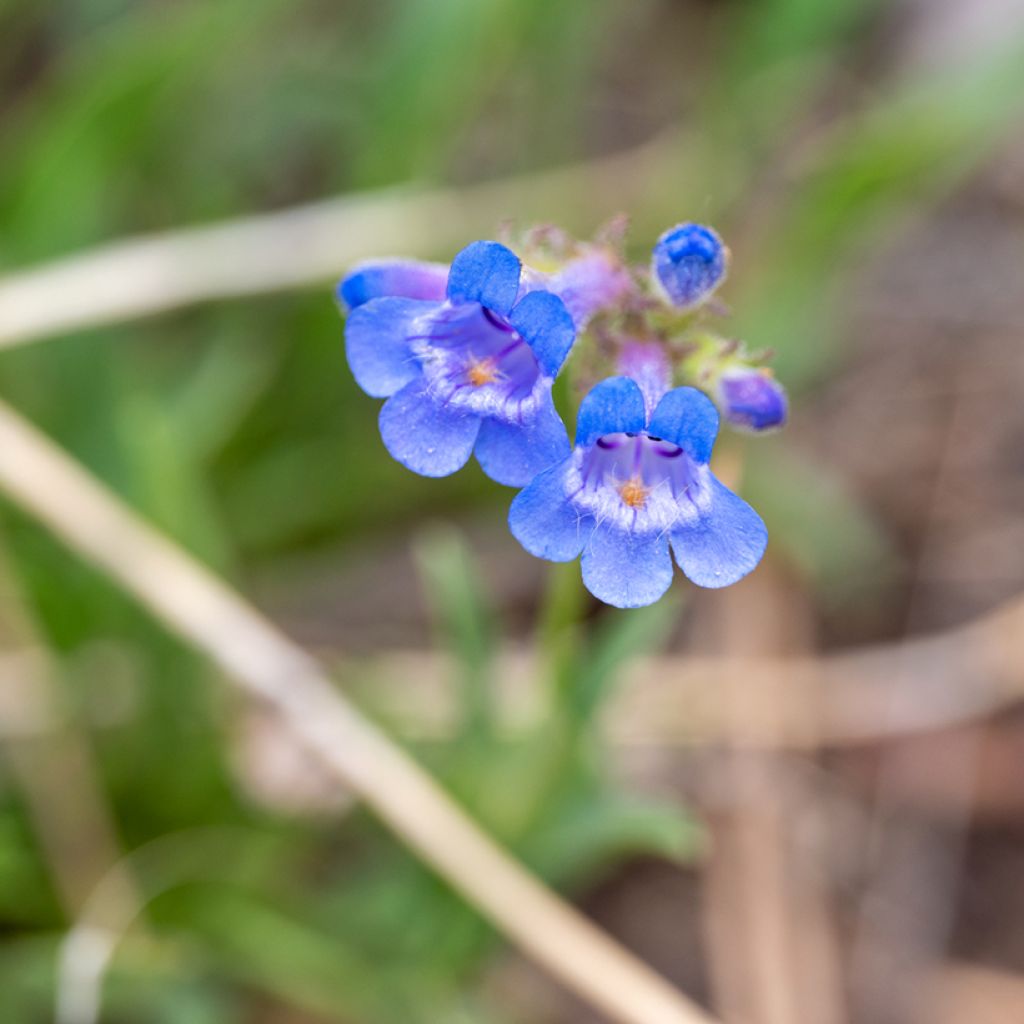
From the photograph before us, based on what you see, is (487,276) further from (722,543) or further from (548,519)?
(722,543)

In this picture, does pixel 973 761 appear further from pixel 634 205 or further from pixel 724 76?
pixel 724 76

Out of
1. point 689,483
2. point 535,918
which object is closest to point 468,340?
point 689,483

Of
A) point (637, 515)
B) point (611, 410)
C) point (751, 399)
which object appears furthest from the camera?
point (751, 399)

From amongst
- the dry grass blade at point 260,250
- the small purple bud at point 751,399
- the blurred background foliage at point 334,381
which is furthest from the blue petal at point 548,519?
the dry grass blade at point 260,250

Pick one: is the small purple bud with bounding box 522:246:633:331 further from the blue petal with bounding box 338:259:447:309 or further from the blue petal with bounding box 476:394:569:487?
the blue petal with bounding box 476:394:569:487

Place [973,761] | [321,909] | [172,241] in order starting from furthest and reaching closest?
[973,761] → [172,241] → [321,909]

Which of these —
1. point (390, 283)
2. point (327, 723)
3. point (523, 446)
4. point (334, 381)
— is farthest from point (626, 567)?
point (334, 381)
